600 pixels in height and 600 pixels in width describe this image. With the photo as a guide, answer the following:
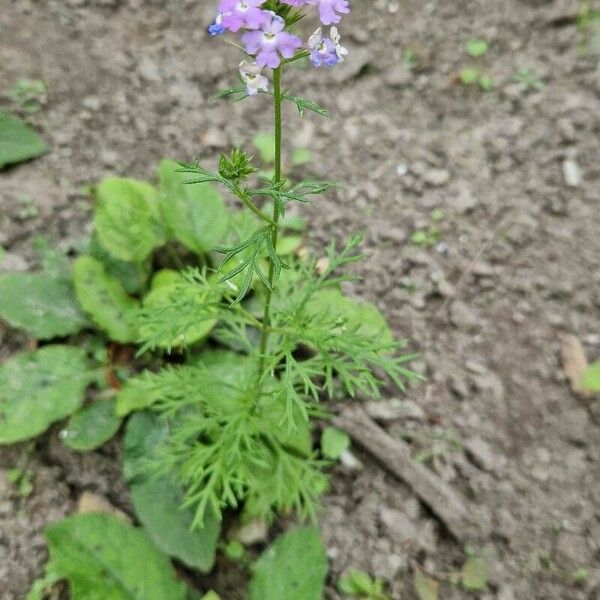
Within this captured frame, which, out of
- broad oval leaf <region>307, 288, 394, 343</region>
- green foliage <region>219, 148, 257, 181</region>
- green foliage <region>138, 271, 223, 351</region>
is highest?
green foliage <region>219, 148, 257, 181</region>

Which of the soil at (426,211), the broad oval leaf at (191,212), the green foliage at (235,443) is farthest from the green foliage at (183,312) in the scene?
the soil at (426,211)

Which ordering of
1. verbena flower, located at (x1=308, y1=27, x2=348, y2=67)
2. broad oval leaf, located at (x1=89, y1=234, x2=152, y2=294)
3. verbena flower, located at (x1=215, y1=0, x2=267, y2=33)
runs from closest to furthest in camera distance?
verbena flower, located at (x1=215, y1=0, x2=267, y2=33) < verbena flower, located at (x1=308, y1=27, x2=348, y2=67) < broad oval leaf, located at (x1=89, y1=234, x2=152, y2=294)

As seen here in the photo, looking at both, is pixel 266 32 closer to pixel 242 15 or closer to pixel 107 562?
pixel 242 15

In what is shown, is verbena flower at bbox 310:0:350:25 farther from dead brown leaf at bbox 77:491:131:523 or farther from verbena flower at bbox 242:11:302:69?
dead brown leaf at bbox 77:491:131:523

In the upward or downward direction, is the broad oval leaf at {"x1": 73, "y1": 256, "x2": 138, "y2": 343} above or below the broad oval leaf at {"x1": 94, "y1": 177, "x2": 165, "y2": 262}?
below

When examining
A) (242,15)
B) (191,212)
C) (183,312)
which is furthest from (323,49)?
(191,212)

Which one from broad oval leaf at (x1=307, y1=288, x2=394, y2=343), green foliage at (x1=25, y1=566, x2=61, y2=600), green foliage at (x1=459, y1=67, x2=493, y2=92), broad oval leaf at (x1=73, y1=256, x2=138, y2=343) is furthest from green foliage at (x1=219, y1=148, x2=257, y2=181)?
green foliage at (x1=459, y1=67, x2=493, y2=92)

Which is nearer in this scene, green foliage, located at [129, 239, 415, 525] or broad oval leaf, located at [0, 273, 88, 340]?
green foliage, located at [129, 239, 415, 525]
